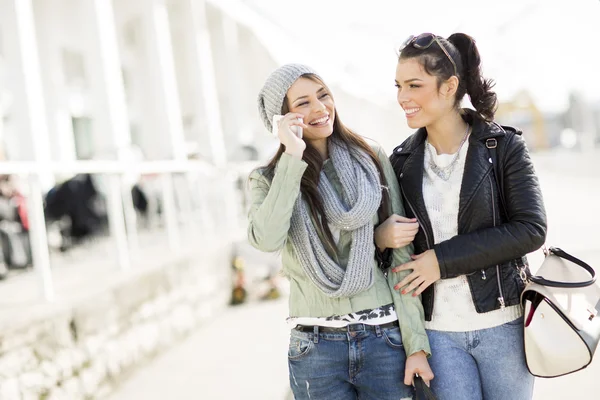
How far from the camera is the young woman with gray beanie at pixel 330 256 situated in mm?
2055

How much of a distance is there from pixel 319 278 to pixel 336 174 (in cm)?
38

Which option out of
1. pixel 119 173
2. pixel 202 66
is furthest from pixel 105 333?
pixel 202 66

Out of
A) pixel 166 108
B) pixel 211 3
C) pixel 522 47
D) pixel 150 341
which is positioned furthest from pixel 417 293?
pixel 522 47

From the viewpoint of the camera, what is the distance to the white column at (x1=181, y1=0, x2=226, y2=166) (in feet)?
27.6

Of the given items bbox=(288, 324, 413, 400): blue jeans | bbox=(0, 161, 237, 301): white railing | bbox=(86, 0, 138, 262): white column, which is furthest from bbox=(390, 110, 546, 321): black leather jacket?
bbox=(86, 0, 138, 262): white column

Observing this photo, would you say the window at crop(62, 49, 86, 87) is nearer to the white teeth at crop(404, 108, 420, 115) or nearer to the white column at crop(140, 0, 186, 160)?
the white column at crop(140, 0, 186, 160)

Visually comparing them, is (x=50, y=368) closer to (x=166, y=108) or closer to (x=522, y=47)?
(x=166, y=108)

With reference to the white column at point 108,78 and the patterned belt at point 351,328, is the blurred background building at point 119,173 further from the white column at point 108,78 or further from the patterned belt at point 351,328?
the patterned belt at point 351,328

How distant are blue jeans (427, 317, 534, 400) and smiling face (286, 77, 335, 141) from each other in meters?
0.80

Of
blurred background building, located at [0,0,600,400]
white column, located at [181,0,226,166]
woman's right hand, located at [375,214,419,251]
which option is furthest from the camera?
A: white column, located at [181,0,226,166]

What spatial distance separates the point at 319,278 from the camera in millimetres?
2080

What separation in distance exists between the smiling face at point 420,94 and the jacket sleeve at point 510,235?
280mm

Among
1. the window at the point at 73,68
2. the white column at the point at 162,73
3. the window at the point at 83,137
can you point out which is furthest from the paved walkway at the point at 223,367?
the window at the point at 73,68

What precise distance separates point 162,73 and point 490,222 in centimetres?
587
